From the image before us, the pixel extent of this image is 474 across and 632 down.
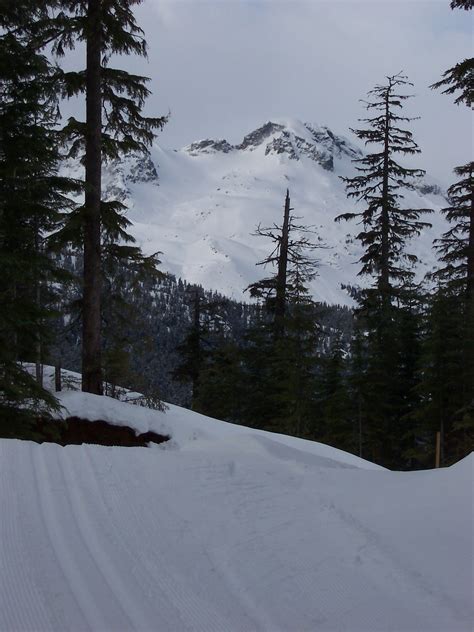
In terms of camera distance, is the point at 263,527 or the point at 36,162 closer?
the point at 263,527

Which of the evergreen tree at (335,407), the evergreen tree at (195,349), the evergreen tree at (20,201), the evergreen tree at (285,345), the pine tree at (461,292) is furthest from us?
the evergreen tree at (195,349)

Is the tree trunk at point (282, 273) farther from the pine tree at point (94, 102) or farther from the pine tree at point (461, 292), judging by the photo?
the pine tree at point (94, 102)

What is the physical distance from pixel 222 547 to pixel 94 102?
9.29 meters

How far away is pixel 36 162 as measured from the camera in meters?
8.87

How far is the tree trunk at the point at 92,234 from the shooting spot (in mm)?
10266

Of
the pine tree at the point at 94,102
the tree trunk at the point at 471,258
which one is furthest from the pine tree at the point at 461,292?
the pine tree at the point at 94,102

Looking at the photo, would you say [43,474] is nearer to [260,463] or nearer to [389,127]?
[260,463]

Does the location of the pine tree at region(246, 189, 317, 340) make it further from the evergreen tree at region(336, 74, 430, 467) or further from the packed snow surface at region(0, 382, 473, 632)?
the packed snow surface at region(0, 382, 473, 632)

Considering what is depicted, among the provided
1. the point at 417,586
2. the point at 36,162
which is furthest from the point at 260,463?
the point at 36,162

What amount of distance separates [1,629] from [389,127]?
19934 mm

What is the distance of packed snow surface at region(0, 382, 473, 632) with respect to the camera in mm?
3012

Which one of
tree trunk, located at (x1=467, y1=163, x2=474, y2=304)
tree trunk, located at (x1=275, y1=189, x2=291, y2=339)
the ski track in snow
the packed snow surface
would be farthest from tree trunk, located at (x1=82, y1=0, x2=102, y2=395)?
tree trunk, located at (x1=467, y1=163, x2=474, y2=304)

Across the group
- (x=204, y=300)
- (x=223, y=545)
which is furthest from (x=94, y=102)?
(x=204, y=300)

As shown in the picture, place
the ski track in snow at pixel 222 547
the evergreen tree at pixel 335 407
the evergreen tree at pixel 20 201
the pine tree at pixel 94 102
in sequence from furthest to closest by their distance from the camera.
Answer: the evergreen tree at pixel 335 407
the pine tree at pixel 94 102
the evergreen tree at pixel 20 201
the ski track in snow at pixel 222 547
